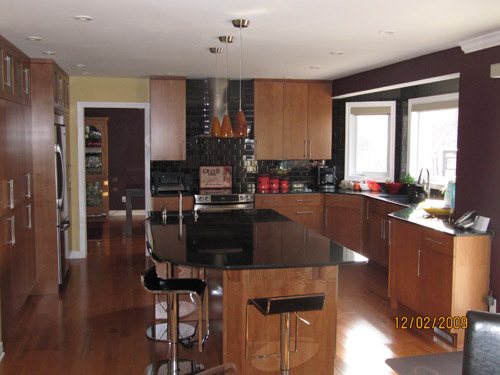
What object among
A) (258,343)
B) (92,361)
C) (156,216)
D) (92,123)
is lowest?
(92,361)

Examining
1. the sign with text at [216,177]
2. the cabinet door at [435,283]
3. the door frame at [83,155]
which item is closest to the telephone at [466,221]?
the cabinet door at [435,283]

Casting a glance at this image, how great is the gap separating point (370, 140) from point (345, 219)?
1.31 meters

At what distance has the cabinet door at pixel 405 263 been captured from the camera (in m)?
4.57

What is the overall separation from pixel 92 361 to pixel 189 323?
980mm

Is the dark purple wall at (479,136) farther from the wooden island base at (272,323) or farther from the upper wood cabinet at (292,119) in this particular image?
the upper wood cabinet at (292,119)

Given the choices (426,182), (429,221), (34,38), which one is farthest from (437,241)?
(34,38)

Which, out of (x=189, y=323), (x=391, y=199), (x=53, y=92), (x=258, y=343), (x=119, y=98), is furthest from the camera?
(x=119, y=98)

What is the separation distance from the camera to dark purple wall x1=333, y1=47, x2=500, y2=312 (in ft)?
13.7

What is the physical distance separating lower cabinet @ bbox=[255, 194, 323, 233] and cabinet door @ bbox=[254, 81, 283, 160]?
23.9 inches

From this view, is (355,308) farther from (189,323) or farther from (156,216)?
(156,216)

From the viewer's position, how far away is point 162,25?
4.01m

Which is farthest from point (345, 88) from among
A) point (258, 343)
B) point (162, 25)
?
point (258, 343)
